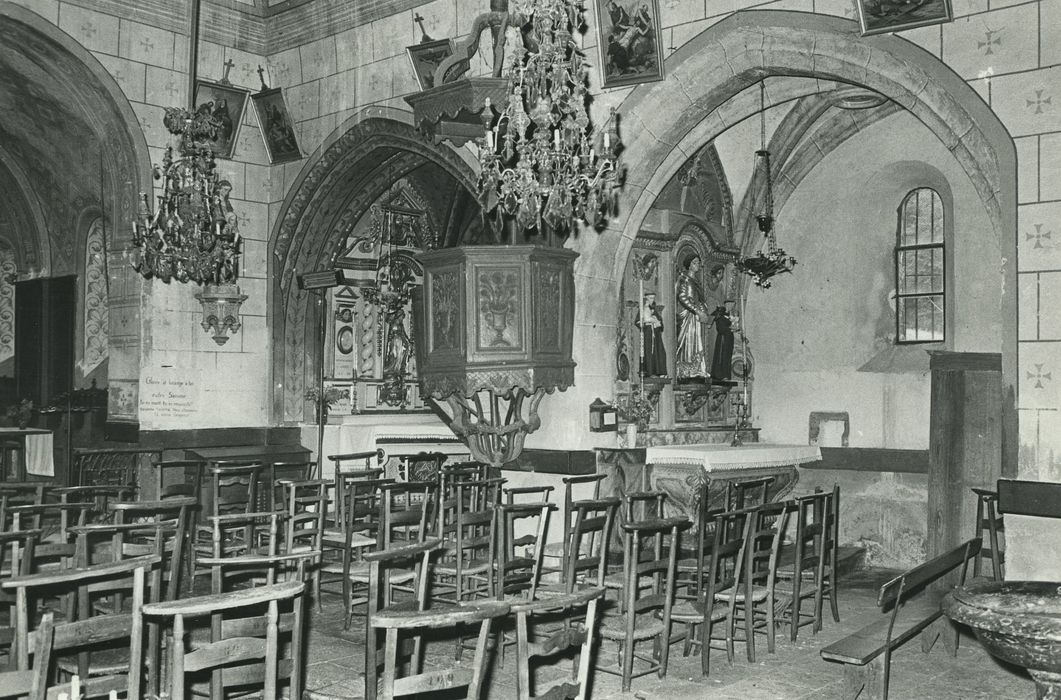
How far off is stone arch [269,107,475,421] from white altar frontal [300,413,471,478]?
37cm

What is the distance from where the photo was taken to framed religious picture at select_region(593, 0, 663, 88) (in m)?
7.91

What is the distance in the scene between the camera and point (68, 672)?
4.18 meters

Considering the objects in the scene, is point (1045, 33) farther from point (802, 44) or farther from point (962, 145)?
point (802, 44)

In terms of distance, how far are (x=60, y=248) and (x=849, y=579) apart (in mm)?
9179

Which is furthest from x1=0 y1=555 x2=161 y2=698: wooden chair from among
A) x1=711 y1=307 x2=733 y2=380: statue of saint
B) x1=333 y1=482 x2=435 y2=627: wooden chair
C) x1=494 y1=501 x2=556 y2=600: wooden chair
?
x1=711 y1=307 x2=733 y2=380: statue of saint

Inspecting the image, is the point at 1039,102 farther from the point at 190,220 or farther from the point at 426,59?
the point at 190,220

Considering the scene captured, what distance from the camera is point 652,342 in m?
9.64

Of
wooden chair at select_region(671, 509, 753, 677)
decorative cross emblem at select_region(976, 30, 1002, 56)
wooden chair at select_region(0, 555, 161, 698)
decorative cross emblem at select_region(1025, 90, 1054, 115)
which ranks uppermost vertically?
decorative cross emblem at select_region(976, 30, 1002, 56)

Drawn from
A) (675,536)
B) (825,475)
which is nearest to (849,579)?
(825,475)

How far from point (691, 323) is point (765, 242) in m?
1.40

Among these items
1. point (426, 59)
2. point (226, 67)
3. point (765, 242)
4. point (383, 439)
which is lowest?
point (383, 439)

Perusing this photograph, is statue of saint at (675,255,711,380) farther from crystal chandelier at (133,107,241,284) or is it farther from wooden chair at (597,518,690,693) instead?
wooden chair at (597,518,690,693)

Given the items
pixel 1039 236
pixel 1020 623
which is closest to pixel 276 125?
pixel 1039 236

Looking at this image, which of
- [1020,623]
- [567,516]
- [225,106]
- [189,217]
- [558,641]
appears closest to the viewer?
[558,641]
